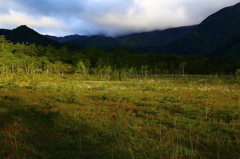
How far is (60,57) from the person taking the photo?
123750 mm

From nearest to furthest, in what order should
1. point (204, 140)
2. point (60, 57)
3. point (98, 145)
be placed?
point (98, 145) < point (204, 140) < point (60, 57)

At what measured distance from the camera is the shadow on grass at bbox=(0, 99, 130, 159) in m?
7.43

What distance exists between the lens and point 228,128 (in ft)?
36.3

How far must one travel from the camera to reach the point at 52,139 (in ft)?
30.6

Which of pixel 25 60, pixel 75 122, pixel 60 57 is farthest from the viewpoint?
pixel 60 57

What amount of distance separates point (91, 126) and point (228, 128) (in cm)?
1092

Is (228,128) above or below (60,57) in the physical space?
below

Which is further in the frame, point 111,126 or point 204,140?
point 111,126

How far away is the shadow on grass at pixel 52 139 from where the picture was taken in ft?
24.4

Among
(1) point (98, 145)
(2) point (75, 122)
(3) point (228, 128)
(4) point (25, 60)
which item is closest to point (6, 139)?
(2) point (75, 122)

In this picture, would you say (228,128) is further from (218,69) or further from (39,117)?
(218,69)

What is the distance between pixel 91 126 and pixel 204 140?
822 cm

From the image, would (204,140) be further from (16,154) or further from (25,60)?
(25,60)

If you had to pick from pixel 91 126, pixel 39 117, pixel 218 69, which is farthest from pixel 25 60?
pixel 218 69
